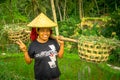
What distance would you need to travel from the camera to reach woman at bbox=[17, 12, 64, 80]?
3529mm

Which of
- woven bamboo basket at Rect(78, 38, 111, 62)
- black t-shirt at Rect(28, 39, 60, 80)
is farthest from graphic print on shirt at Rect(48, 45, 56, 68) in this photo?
woven bamboo basket at Rect(78, 38, 111, 62)

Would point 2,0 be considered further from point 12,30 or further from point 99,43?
point 99,43

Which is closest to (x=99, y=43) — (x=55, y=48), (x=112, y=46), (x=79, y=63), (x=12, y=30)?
(x=112, y=46)

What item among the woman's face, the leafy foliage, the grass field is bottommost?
the grass field

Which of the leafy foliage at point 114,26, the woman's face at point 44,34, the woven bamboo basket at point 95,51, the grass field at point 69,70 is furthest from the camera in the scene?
the leafy foliage at point 114,26

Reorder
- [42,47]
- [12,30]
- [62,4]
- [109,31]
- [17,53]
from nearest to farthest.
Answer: [42,47] → [12,30] → [17,53] → [109,31] → [62,4]

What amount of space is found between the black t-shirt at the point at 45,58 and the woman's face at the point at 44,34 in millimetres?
67

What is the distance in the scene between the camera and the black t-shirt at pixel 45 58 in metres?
3.53

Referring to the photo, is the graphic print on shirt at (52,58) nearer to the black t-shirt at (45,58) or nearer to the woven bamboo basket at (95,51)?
the black t-shirt at (45,58)

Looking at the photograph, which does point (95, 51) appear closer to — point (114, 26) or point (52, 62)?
point (52, 62)

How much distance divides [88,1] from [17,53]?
10160 mm

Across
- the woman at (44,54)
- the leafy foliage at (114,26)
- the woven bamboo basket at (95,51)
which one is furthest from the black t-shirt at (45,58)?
the leafy foliage at (114,26)

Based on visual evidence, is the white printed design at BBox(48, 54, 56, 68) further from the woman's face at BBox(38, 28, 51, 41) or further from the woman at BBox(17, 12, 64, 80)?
the woman's face at BBox(38, 28, 51, 41)

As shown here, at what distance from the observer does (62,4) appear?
1678 cm
